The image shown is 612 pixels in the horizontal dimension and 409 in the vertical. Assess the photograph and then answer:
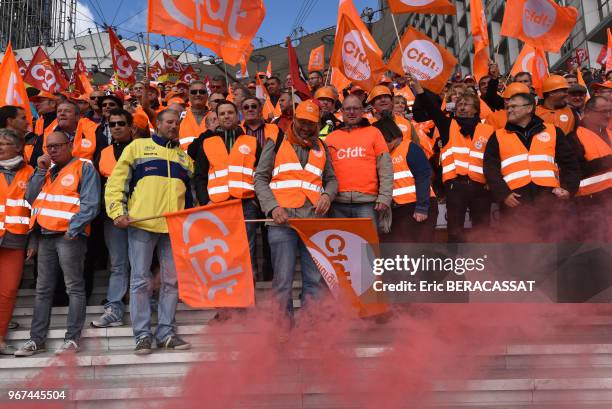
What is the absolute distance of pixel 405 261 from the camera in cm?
481

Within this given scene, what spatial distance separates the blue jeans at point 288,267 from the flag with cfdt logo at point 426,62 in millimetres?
4518

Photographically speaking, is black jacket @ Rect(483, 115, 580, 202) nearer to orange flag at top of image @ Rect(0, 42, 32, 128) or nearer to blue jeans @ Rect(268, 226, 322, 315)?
blue jeans @ Rect(268, 226, 322, 315)

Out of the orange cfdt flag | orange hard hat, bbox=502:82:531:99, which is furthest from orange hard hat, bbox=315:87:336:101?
the orange cfdt flag

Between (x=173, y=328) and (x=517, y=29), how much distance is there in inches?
265

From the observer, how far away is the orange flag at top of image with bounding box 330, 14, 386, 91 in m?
7.64

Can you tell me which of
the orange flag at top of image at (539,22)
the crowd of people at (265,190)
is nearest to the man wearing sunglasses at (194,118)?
the crowd of people at (265,190)

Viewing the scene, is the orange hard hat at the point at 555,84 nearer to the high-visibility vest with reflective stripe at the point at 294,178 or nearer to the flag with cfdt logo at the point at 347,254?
the high-visibility vest with reflective stripe at the point at 294,178

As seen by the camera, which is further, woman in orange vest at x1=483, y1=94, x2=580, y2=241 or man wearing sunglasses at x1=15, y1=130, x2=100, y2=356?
woman in orange vest at x1=483, y1=94, x2=580, y2=241

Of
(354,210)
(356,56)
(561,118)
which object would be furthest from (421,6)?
(354,210)

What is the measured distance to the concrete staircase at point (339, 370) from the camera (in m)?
4.60

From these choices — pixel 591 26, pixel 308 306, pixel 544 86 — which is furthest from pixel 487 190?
pixel 591 26

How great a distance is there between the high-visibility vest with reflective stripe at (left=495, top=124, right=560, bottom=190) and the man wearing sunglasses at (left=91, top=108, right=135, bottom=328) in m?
3.95

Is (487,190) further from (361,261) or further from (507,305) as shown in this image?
(361,261)
